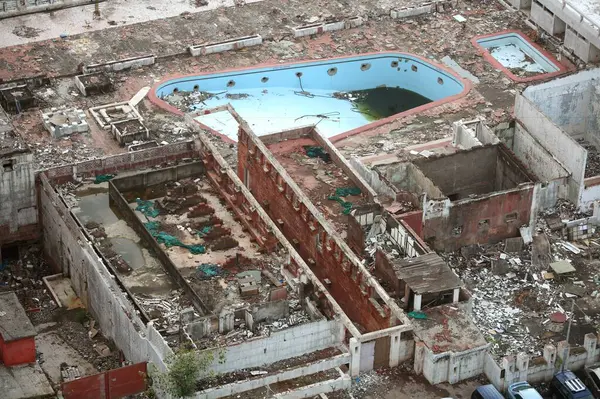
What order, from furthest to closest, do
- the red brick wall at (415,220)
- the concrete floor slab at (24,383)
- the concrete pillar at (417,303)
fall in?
the red brick wall at (415,220) → the concrete pillar at (417,303) → the concrete floor slab at (24,383)

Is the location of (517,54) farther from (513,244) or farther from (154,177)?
(154,177)

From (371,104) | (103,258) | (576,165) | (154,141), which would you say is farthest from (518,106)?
(103,258)

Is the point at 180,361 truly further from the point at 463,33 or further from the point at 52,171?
the point at 463,33

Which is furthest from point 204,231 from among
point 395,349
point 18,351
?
point 395,349

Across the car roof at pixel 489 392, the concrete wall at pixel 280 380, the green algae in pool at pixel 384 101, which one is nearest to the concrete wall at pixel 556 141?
the green algae in pool at pixel 384 101

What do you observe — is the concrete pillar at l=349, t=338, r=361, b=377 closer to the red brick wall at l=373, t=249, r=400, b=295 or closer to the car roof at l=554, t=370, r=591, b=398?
the red brick wall at l=373, t=249, r=400, b=295

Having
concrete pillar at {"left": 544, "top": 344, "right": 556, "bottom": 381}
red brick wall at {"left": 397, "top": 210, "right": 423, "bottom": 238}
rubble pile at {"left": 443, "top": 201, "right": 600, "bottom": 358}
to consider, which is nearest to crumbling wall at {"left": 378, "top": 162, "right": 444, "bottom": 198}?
red brick wall at {"left": 397, "top": 210, "right": 423, "bottom": 238}

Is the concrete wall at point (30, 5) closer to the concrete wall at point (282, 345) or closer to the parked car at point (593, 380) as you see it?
the concrete wall at point (282, 345)
